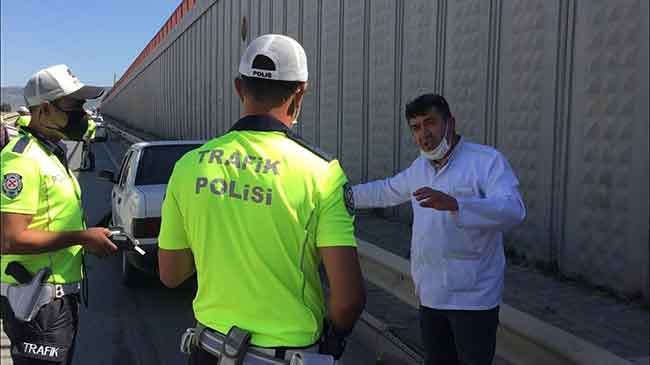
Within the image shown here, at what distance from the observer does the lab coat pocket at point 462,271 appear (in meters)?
3.16

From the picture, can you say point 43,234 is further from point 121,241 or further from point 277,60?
point 277,60

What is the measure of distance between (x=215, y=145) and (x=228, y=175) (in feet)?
0.43

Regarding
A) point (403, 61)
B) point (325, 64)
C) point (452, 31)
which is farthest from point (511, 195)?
point (325, 64)

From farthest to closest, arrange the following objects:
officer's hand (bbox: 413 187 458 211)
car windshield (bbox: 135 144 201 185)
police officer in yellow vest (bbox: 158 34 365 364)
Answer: car windshield (bbox: 135 144 201 185) < officer's hand (bbox: 413 187 458 211) < police officer in yellow vest (bbox: 158 34 365 364)

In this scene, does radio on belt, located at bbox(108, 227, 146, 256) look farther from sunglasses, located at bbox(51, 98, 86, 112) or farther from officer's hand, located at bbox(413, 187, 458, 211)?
officer's hand, located at bbox(413, 187, 458, 211)

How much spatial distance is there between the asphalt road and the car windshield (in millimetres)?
1210

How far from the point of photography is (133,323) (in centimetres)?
630

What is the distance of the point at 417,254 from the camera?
3379mm

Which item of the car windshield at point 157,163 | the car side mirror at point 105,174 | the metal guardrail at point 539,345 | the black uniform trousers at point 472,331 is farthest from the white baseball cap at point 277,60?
the car side mirror at point 105,174

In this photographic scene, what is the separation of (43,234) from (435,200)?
1.72 m

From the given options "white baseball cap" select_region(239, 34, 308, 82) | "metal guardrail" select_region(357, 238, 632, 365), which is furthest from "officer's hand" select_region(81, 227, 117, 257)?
"metal guardrail" select_region(357, 238, 632, 365)

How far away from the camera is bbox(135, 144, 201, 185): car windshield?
25.3ft

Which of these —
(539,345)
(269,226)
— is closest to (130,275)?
(539,345)

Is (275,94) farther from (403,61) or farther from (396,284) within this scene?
(403,61)
